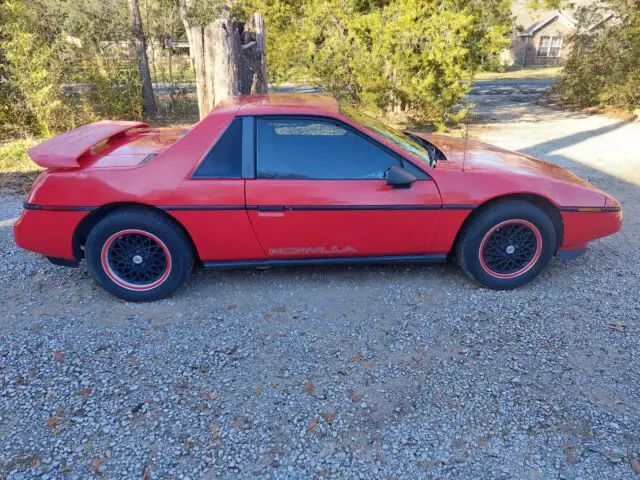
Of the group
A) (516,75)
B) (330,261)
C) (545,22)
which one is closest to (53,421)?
(330,261)

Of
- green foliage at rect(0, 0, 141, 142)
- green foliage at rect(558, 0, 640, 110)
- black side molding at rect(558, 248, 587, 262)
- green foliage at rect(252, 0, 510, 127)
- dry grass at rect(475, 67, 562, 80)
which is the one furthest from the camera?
dry grass at rect(475, 67, 562, 80)

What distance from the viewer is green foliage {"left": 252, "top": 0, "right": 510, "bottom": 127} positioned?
29.0 feet

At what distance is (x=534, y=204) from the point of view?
11.4ft

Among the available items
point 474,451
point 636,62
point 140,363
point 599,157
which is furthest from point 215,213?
point 636,62

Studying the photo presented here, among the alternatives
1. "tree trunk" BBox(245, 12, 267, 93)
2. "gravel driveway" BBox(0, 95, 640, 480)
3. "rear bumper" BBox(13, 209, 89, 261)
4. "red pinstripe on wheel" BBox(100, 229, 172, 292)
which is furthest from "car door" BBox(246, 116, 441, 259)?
"tree trunk" BBox(245, 12, 267, 93)

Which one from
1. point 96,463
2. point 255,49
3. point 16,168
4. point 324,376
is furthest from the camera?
point 16,168

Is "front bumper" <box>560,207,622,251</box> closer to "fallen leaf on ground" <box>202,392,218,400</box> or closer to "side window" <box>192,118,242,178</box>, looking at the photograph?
"side window" <box>192,118,242,178</box>

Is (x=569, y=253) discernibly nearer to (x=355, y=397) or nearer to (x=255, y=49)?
(x=355, y=397)

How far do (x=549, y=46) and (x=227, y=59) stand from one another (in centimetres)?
4299

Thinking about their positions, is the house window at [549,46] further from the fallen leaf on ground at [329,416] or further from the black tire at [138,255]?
the fallen leaf on ground at [329,416]

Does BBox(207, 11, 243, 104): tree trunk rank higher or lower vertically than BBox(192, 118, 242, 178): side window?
higher

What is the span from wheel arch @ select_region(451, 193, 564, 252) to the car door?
0.90 ft

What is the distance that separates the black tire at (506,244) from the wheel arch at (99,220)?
7.05ft

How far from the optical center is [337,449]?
88.2 inches
